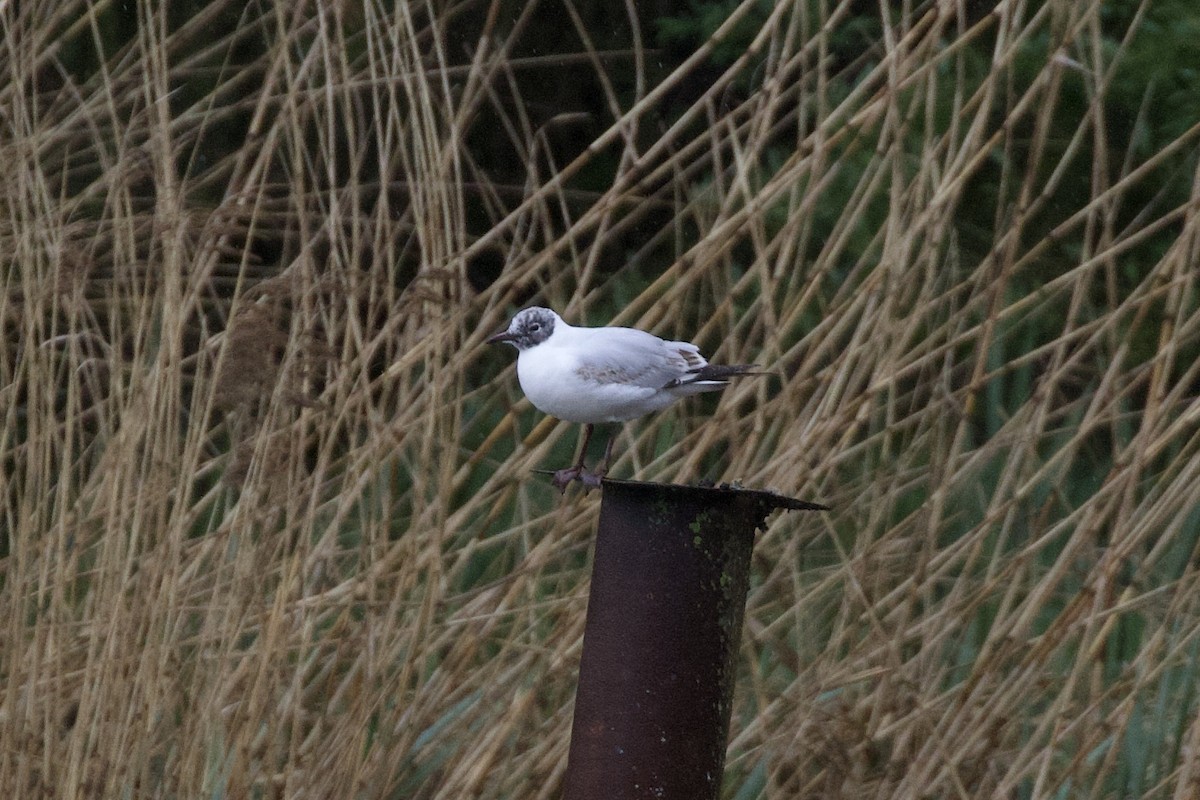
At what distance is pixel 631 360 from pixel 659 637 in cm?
48

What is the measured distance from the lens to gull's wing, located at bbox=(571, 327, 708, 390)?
1748 millimetres

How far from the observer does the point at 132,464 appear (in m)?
1.87

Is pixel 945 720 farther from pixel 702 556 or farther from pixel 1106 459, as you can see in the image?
pixel 1106 459

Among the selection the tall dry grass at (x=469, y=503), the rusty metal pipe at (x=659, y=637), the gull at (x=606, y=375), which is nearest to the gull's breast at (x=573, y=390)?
the gull at (x=606, y=375)

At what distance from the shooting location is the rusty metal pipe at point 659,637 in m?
1.34

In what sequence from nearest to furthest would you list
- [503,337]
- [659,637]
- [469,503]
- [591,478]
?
[659,637]
[591,478]
[503,337]
[469,503]

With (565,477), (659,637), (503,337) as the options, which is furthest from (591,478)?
(659,637)

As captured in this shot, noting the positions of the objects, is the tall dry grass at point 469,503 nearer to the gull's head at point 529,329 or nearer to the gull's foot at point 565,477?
the gull's head at point 529,329

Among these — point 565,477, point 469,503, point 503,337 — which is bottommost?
point 469,503

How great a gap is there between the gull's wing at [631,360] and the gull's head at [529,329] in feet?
0.23

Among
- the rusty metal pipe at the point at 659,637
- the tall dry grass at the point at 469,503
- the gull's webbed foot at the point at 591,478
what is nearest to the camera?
the rusty metal pipe at the point at 659,637

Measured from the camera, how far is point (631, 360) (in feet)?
5.78

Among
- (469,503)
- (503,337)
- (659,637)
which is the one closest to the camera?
(659,637)

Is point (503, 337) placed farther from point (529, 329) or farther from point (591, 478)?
point (591, 478)
